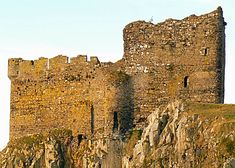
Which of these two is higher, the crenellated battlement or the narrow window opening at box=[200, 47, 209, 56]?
the narrow window opening at box=[200, 47, 209, 56]

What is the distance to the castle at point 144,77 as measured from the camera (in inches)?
2366

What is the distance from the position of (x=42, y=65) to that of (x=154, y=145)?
1116 centimetres

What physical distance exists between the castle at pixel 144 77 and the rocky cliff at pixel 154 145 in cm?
80

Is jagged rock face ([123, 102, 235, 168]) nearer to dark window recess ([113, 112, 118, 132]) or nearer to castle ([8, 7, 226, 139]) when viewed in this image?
dark window recess ([113, 112, 118, 132])

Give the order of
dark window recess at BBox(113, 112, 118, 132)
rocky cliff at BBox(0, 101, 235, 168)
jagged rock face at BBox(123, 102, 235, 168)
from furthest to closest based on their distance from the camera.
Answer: dark window recess at BBox(113, 112, 118, 132) → rocky cliff at BBox(0, 101, 235, 168) → jagged rock face at BBox(123, 102, 235, 168)

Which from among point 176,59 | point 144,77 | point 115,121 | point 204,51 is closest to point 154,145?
point 115,121

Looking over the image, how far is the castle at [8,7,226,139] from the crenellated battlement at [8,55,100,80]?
84 mm

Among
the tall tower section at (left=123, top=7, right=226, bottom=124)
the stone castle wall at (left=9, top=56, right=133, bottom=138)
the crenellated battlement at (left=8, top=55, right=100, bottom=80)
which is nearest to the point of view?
the tall tower section at (left=123, top=7, right=226, bottom=124)

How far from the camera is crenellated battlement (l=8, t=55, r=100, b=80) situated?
6341 cm

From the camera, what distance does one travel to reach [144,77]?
61.2 m

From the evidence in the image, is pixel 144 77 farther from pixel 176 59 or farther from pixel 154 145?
pixel 154 145

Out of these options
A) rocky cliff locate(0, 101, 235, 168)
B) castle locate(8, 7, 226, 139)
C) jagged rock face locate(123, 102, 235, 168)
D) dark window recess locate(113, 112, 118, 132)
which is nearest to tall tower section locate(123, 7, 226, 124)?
castle locate(8, 7, 226, 139)

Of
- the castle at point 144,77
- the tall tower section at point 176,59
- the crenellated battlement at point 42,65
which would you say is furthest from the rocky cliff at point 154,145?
the crenellated battlement at point 42,65

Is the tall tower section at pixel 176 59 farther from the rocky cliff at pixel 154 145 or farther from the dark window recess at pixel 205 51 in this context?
the rocky cliff at pixel 154 145
